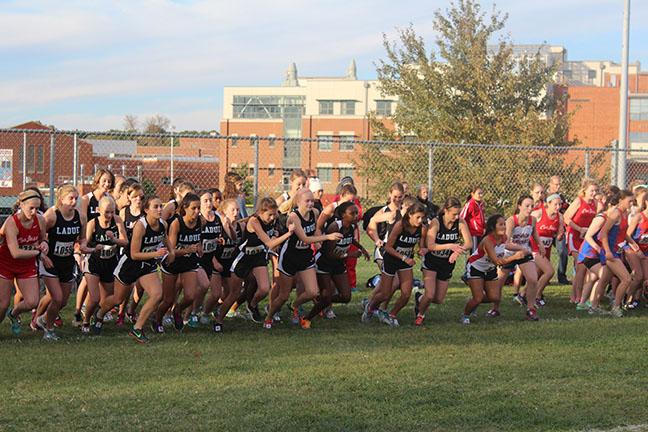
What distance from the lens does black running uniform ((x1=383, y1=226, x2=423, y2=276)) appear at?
11.9 m

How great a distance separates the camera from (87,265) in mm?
11211

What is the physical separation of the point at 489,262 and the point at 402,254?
1.21m

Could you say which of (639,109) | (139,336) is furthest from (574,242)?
(639,109)

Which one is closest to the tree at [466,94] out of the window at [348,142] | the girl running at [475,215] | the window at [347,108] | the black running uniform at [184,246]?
the window at [348,142]

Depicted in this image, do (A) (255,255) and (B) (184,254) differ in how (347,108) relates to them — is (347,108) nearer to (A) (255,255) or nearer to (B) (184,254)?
(A) (255,255)

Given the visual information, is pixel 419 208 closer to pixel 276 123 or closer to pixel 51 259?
pixel 51 259

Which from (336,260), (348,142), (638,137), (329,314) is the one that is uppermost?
(638,137)

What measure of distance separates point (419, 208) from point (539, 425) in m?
5.18

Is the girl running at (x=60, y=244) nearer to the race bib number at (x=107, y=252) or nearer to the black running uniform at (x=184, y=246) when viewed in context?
the race bib number at (x=107, y=252)

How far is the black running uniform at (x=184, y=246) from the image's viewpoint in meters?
11.0

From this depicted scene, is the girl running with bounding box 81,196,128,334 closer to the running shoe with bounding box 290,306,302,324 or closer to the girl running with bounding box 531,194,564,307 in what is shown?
the running shoe with bounding box 290,306,302,324

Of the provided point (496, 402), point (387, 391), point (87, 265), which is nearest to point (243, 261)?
point (87, 265)

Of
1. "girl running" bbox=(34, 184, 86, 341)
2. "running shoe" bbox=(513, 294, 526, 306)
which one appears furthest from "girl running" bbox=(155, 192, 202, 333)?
"running shoe" bbox=(513, 294, 526, 306)

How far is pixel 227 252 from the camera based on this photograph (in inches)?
468
